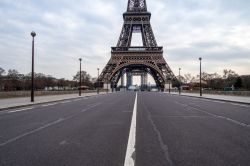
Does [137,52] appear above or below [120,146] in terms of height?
above

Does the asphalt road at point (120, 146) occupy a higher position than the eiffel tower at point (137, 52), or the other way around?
the eiffel tower at point (137, 52)

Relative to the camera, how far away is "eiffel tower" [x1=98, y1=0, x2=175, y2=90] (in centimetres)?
8225

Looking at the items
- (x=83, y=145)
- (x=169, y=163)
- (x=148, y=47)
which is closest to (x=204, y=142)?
(x=169, y=163)

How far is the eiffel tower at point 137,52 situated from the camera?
270 ft

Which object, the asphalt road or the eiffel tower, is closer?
the asphalt road

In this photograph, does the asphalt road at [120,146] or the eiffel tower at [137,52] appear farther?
the eiffel tower at [137,52]

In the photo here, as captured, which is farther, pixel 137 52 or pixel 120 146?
pixel 137 52

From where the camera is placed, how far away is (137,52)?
85.0m

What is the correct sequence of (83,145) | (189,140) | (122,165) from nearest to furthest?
(122,165) < (83,145) < (189,140)

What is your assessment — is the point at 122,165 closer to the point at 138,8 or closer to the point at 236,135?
the point at 236,135

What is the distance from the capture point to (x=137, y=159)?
5.54m

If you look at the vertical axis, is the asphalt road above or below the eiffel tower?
below

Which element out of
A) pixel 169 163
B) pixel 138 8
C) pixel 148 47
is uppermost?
pixel 138 8

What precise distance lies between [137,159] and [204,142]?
7.89 feet
